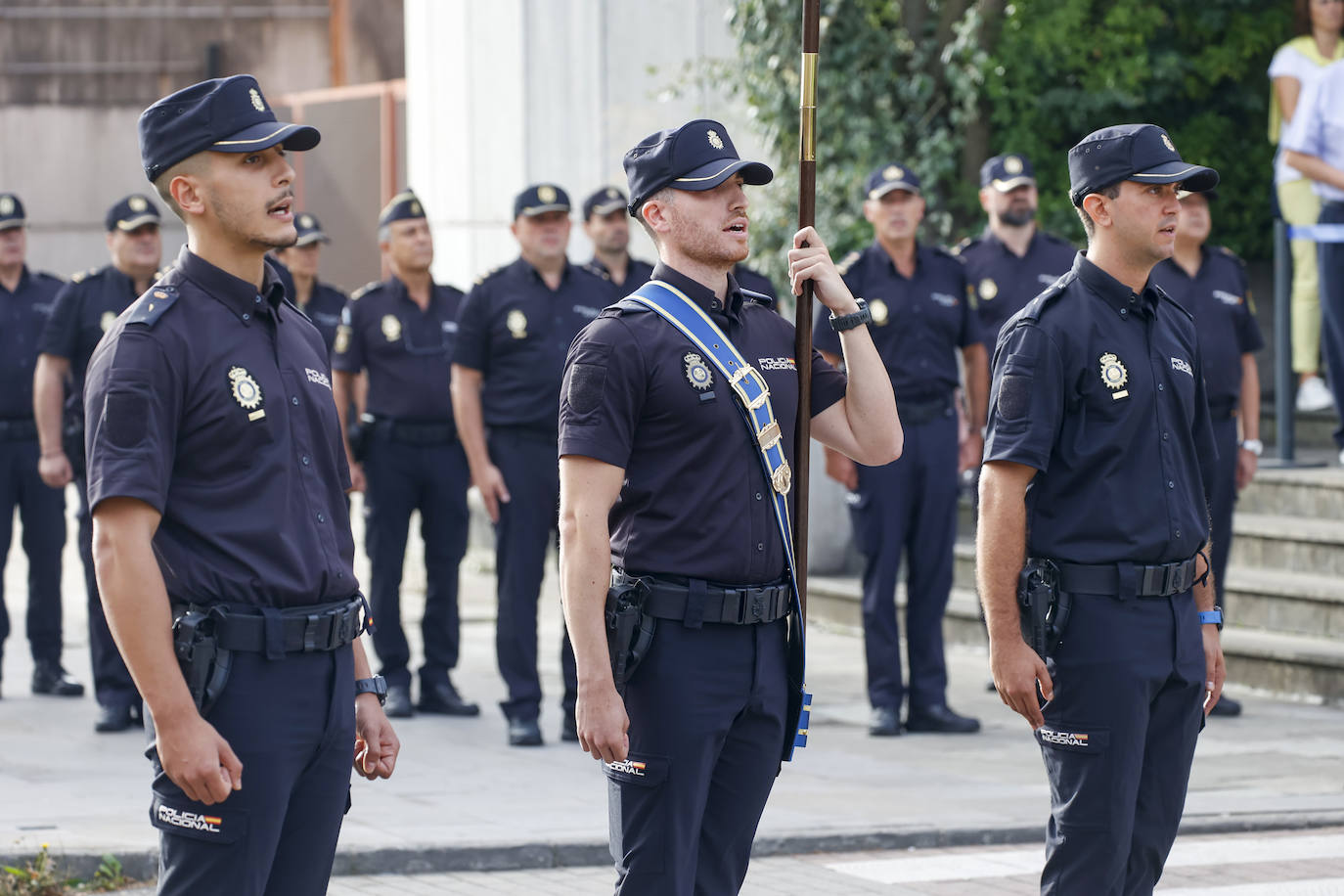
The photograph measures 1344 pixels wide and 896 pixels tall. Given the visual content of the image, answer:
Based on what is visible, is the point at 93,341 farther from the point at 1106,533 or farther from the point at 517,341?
the point at 1106,533

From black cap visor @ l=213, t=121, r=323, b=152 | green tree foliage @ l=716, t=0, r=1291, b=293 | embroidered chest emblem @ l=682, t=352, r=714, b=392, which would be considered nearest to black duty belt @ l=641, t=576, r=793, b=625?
embroidered chest emblem @ l=682, t=352, r=714, b=392

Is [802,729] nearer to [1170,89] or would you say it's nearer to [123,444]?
[123,444]

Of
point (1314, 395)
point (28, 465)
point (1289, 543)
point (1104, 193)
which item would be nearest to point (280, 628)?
point (1104, 193)

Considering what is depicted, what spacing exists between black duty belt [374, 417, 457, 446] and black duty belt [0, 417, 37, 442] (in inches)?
71.0

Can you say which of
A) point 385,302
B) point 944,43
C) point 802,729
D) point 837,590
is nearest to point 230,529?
point 802,729

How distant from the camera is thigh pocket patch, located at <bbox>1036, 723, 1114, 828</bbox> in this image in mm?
4832

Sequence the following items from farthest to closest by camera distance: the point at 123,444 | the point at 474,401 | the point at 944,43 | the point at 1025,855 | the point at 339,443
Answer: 1. the point at 944,43
2. the point at 474,401
3. the point at 1025,855
4. the point at 339,443
5. the point at 123,444

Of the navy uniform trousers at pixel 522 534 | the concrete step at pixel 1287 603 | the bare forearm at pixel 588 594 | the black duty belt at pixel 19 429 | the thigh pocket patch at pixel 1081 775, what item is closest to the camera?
the bare forearm at pixel 588 594

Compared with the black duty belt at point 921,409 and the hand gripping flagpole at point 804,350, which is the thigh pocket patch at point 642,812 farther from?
the black duty belt at point 921,409

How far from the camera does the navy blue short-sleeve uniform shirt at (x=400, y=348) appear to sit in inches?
394

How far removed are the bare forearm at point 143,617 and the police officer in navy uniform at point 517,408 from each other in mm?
5506

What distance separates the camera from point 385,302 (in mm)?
10203

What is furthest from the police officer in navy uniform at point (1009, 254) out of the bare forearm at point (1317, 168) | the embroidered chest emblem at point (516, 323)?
the embroidered chest emblem at point (516, 323)

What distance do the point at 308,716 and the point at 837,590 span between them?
8849 millimetres
